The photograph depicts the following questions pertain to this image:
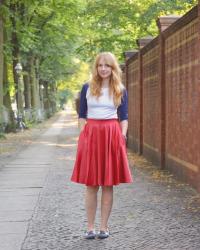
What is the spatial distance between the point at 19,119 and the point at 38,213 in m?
23.6

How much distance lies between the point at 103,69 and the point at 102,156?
82 centimetres

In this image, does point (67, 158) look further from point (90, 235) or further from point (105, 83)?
point (105, 83)

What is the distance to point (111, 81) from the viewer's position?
5535mm

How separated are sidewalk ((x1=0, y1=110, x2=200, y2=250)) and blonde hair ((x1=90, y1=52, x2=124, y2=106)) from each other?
53.5 inches

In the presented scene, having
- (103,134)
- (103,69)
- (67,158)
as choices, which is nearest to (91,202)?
(103,134)

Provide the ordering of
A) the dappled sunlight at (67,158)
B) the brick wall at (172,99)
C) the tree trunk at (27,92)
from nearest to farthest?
the brick wall at (172,99), the dappled sunlight at (67,158), the tree trunk at (27,92)

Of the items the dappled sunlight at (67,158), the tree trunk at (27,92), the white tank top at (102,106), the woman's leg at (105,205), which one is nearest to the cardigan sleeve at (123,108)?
the white tank top at (102,106)

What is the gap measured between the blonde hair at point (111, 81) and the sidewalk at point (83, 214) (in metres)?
1.36

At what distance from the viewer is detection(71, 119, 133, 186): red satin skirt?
216 inches

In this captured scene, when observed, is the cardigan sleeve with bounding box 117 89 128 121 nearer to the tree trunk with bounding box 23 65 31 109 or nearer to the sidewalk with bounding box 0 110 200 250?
the sidewalk with bounding box 0 110 200 250

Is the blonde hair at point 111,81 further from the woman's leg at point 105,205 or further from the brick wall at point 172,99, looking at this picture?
the brick wall at point 172,99

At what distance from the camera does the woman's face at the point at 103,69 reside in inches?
215

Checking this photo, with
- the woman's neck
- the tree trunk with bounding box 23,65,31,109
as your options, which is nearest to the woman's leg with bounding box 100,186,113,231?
the woman's neck

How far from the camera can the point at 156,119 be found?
1200 cm
